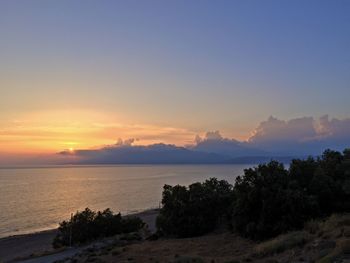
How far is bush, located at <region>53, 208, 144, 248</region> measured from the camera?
38562 millimetres

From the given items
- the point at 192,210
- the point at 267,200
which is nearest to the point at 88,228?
the point at 192,210

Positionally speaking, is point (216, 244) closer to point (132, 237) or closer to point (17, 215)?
point (132, 237)

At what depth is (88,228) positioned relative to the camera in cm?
3894

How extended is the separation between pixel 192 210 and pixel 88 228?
11.3 m

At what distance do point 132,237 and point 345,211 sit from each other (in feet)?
48.2

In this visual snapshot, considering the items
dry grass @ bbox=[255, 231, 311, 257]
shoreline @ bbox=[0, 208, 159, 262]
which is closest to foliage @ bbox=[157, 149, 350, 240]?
dry grass @ bbox=[255, 231, 311, 257]

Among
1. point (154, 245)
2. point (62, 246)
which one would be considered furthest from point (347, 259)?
point (62, 246)

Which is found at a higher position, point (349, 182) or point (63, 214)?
point (349, 182)

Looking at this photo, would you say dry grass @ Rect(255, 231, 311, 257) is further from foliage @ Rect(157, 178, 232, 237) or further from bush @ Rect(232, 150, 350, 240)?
foliage @ Rect(157, 178, 232, 237)

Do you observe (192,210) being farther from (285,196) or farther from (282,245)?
(282,245)

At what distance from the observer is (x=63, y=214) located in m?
79.9

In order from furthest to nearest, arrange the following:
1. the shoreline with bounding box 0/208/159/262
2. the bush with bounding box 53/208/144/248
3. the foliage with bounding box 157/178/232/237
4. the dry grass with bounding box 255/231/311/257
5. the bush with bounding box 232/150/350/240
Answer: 1. the shoreline with bounding box 0/208/159/262
2. the bush with bounding box 53/208/144/248
3. the foliage with bounding box 157/178/232/237
4. the bush with bounding box 232/150/350/240
5. the dry grass with bounding box 255/231/311/257

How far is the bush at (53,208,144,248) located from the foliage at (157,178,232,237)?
8178 mm

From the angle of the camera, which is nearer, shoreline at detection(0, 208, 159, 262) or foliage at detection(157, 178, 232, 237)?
foliage at detection(157, 178, 232, 237)
